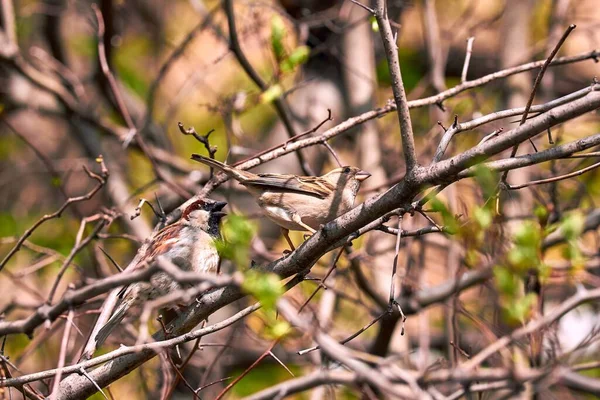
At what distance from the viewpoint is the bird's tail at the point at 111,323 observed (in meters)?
4.55

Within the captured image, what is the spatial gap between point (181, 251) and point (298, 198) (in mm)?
1011

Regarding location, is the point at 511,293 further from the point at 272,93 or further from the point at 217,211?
the point at 217,211

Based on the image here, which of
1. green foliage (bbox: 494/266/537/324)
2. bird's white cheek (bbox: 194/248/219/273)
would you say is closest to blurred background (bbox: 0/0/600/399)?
bird's white cheek (bbox: 194/248/219/273)

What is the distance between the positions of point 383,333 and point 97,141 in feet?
12.2

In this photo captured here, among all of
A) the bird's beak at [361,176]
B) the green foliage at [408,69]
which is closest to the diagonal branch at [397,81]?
the bird's beak at [361,176]

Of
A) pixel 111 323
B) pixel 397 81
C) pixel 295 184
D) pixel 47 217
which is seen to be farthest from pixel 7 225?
pixel 397 81

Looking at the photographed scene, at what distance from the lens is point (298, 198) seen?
189 inches

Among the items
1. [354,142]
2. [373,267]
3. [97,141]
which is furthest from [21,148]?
[373,267]

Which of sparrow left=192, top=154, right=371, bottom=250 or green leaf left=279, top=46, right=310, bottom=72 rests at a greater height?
green leaf left=279, top=46, right=310, bottom=72

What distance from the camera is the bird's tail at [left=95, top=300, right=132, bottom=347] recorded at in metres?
4.55

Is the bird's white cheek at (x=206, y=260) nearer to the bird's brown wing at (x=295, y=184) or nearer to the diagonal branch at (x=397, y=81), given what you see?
the bird's brown wing at (x=295, y=184)

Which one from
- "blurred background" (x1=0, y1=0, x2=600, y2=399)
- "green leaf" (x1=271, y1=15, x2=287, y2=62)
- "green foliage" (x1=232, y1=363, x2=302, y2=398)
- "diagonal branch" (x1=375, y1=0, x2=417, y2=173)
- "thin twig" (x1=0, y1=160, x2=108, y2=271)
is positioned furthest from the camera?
"green foliage" (x1=232, y1=363, x2=302, y2=398)

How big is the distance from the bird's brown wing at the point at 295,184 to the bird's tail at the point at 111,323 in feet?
3.55

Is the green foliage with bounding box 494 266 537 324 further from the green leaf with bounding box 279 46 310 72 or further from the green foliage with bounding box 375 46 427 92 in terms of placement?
the green foliage with bounding box 375 46 427 92
